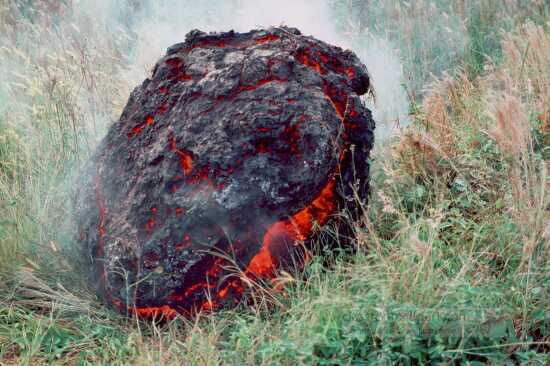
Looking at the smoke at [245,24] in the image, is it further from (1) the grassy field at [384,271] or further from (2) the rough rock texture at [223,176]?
(2) the rough rock texture at [223,176]

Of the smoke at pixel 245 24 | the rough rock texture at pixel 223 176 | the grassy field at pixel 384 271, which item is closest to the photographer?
the grassy field at pixel 384 271

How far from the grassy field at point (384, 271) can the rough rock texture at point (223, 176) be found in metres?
0.17

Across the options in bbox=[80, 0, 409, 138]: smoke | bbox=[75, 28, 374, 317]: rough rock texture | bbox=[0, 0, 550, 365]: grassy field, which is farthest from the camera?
bbox=[80, 0, 409, 138]: smoke

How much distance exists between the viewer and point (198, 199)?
108 inches

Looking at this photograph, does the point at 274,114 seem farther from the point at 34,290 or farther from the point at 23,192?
the point at 23,192

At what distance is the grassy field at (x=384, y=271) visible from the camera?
220cm

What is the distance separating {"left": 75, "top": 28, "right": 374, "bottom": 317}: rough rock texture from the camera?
109 inches

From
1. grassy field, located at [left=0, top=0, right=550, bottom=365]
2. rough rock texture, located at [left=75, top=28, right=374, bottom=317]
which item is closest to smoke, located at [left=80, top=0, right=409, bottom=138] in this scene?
grassy field, located at [left=0, top=0, right=550, bottom=365]

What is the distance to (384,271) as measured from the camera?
2662mm

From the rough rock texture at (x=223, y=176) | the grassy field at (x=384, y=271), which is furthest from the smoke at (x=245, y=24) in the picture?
the rough rock texture at (x=223, y=176)

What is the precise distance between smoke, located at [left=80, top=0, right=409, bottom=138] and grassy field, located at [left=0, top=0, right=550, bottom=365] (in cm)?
111

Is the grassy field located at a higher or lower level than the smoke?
lower

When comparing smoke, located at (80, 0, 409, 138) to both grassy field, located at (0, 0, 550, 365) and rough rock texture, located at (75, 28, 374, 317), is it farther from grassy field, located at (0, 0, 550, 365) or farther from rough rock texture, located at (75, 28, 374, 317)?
rough rock texture, located at (75, 28, 374, 317)

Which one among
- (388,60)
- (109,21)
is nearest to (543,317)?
(388,60)
